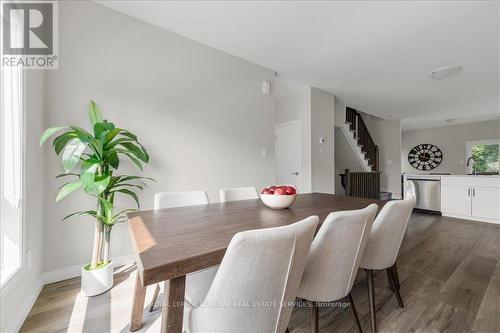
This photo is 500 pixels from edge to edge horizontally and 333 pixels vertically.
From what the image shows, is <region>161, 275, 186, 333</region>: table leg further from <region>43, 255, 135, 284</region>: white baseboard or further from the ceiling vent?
the ceiling vent

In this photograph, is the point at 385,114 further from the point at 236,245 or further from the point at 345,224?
the point at 236,245

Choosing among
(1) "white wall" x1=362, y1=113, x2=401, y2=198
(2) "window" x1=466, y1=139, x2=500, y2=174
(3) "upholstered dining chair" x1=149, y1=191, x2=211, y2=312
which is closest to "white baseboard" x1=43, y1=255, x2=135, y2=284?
(3) "upholstered dining chair" x1=149, y1=191, x2=211, y2=312

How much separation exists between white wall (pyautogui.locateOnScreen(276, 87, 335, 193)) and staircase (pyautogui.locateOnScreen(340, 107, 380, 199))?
0.80m

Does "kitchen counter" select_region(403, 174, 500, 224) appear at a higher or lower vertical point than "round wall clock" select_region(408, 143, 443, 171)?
lower

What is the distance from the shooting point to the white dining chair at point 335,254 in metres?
0.94

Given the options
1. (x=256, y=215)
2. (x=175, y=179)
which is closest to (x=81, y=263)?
(x=175, y=179)

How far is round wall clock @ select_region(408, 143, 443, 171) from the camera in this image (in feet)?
24.7

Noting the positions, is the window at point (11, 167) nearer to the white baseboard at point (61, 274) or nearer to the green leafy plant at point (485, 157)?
the white baseboard at point (61, 274)

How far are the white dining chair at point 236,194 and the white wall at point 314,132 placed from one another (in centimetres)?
197

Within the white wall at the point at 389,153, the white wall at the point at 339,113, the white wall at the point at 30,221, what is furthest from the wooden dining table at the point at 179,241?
the white wall at the point at 389,153

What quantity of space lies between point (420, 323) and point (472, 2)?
2.74m

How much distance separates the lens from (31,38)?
5.56 ft

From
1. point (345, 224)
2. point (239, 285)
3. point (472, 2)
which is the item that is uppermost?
point (472, 2)

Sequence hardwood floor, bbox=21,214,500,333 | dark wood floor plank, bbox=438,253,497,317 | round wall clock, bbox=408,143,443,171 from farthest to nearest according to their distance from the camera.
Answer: round wall clock, bbox=408,143,443,171 < dark wood floor plank, bbox=438,253,497,317 < hardwood floor, bbox=21,214,500,333
